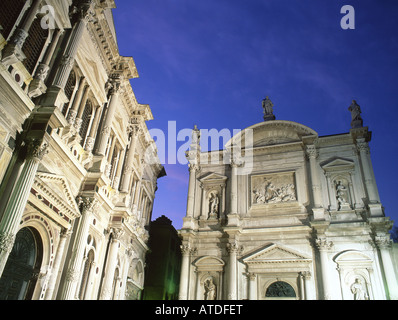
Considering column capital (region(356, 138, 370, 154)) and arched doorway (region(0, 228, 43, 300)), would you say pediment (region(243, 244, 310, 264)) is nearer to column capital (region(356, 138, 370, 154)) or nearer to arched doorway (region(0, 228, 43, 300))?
column capital (region(356, 138, 370, 154))

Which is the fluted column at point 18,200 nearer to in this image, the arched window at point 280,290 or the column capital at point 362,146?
the arched window at point 280,290

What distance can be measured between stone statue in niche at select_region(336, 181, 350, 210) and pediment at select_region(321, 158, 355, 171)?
38.2 inches

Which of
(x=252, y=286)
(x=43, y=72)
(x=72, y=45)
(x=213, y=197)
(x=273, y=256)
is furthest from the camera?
(x=213, y=197)

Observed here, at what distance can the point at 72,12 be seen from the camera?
13398 mm

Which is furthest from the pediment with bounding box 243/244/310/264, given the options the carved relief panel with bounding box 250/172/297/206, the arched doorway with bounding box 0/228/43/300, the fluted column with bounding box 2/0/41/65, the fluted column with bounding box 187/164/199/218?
the fluted column with bounding box 2/0/41/65

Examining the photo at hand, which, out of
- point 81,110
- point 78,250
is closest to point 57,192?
point 78,250

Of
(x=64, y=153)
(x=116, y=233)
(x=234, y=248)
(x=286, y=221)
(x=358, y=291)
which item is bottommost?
(x=358, y=291)

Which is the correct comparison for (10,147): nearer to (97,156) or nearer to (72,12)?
(97,156)

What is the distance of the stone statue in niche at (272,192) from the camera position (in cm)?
2039

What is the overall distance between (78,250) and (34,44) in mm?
7532

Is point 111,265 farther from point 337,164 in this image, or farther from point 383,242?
point 337,164

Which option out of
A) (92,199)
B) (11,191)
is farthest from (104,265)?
(11,191)

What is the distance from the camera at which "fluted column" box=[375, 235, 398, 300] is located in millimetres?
15617

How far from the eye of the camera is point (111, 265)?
15383 mm
